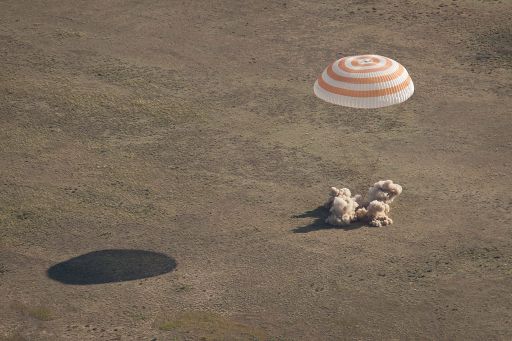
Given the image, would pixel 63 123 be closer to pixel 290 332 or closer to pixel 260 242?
pixel 260 242

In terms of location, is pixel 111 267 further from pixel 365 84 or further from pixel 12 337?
pixel 365 84

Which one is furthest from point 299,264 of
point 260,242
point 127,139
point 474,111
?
point 474,111

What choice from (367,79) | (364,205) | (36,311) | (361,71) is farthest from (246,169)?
(36,311)

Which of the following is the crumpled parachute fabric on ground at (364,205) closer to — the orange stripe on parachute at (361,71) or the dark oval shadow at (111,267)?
the orange stripe on parachute at (361,71)

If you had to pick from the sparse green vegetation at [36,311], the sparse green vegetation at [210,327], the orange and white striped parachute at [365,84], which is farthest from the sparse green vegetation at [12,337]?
the orange and white striped parachute at [365,84]

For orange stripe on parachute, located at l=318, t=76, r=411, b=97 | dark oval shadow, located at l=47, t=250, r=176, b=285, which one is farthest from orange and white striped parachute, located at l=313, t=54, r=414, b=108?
dark oval shadow, located at l=47, t=250, r=176, b=285

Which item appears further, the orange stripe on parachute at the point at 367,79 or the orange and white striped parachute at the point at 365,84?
the orange stripe on parachute at the point at 367,79
